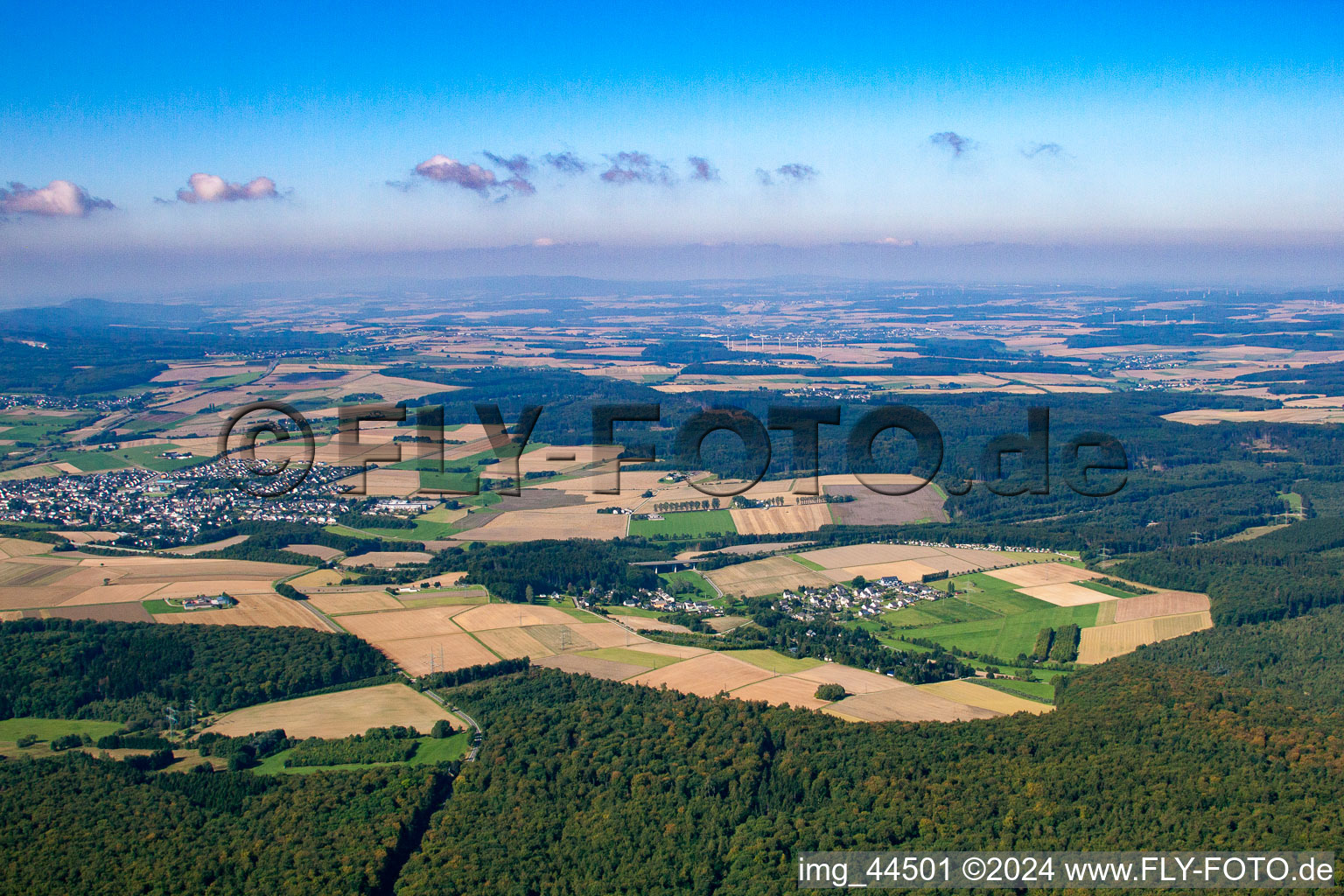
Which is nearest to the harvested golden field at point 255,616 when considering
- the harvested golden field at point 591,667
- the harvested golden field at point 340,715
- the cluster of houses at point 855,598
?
the harvested golden field at point 340,715

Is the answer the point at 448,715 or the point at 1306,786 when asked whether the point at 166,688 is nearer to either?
the point at 448,715

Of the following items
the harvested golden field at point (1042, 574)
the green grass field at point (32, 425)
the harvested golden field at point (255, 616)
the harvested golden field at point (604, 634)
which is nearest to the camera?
the harvested golden field at point (604, 634)

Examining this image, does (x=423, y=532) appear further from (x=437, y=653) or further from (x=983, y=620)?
(x=983, y=620)

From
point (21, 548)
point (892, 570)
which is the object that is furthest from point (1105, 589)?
point (21, 548)

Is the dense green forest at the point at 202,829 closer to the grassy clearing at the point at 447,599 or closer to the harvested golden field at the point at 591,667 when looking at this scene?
the harvested golden field at the point at 591,667

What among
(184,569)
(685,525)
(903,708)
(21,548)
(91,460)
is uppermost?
(91,460)

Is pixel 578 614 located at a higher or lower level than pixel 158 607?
lower
